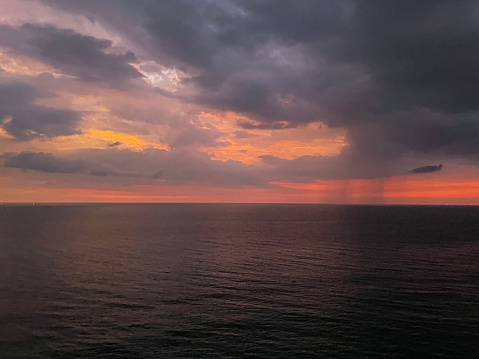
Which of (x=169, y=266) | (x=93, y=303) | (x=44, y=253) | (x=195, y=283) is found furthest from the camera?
(x=44, y=253)

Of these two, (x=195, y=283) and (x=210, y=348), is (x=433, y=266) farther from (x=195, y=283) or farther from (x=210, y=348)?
(x=210, y=348)

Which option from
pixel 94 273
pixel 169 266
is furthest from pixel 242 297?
pixel 94 273

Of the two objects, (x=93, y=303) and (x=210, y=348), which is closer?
(x=210, y=348)

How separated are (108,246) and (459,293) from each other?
91.4m

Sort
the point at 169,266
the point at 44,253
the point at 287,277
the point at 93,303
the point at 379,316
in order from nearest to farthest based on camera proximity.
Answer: the point at 379,316 < the point at 93,303 < the point at 287,277 < the point at 169,266 < the point at 44,253

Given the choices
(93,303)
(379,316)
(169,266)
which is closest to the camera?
(379,316)

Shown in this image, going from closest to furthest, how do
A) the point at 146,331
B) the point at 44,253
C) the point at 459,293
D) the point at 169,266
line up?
1. the point at 146,331
2. the point at 459,293
3. the point at 169,266
4. the point at 44,253

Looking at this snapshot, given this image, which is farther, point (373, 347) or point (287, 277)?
point (287, 277)

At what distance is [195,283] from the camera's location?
60125 mm

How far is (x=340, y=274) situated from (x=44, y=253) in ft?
248

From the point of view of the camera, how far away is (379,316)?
145 ft

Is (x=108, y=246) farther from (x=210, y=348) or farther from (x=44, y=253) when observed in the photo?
(x=210, y=348)

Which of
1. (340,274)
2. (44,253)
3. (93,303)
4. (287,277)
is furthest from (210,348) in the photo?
(44,253)

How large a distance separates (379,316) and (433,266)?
39.8 meters
